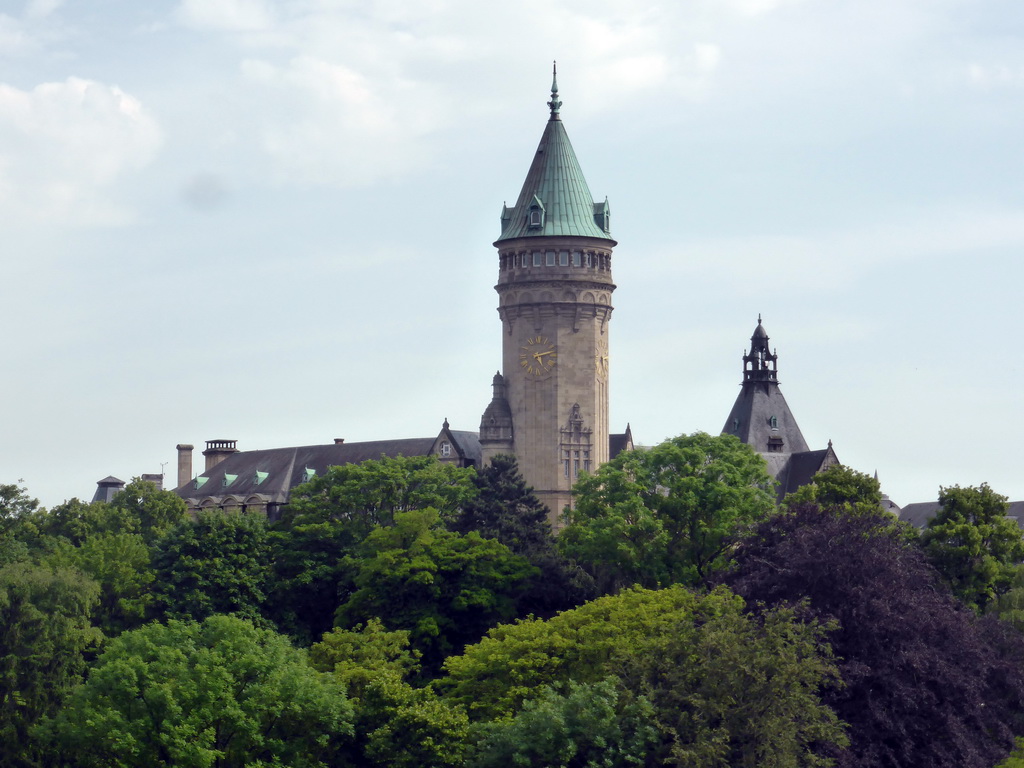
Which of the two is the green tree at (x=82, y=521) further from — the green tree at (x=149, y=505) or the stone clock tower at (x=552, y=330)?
the stone clock tower at (x=552, y=330)

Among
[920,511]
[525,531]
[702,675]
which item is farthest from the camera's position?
[920,511]

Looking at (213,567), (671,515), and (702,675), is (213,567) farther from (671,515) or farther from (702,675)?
(702,675)

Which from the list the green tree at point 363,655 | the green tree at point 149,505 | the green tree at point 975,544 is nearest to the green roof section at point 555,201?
the green tree at point 149,505

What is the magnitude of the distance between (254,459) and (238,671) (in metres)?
83.6

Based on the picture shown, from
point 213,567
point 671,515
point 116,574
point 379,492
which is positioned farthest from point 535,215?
point 213,567

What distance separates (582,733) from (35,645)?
29203mm

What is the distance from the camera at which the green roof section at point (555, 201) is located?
125188 mm

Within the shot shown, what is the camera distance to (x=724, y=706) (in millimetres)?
63531

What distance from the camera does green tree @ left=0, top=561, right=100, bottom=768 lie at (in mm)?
82188

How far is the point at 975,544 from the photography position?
8769cm

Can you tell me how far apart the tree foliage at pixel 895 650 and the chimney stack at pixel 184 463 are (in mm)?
104096

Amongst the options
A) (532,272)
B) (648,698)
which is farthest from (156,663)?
(532,272)

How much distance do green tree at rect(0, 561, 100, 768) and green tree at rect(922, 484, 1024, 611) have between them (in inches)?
1388

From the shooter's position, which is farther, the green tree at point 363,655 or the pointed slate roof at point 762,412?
the pointed slate roof at point 762,412
